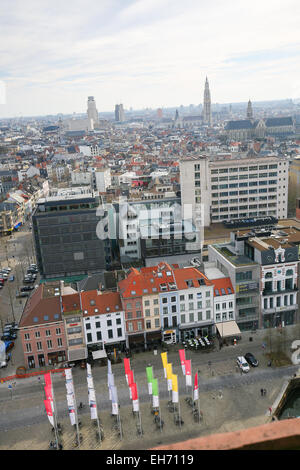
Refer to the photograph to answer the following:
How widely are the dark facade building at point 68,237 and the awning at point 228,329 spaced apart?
3063 centimetres

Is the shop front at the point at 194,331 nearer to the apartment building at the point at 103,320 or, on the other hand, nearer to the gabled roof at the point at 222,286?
the gabled roof at the point at 222,286

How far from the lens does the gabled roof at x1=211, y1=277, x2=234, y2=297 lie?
195ft

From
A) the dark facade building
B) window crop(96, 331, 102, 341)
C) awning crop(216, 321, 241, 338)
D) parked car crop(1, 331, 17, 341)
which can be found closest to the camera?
window crop(96, 331, 102, 341)

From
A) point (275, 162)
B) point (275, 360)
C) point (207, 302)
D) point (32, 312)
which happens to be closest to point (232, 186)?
point (275, 162)

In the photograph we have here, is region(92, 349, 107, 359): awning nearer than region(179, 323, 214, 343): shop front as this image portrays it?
Yes

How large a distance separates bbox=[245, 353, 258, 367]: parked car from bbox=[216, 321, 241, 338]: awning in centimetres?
432

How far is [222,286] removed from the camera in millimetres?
60031

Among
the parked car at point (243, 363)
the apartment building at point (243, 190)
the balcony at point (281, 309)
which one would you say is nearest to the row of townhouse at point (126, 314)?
the balcony at point (281, 309)

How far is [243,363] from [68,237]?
42127mm

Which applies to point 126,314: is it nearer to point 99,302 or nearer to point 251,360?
point 99,302

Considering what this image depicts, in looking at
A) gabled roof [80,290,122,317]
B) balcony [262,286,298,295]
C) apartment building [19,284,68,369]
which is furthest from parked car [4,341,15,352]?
balcony [262,286,298,295]

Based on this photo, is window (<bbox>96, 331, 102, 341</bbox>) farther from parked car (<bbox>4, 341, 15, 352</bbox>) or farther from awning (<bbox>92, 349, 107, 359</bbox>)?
parked car (<bbox>4, 341, 15, 352</bbox>)

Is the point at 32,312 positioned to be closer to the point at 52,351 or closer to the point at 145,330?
the point at 52,351
